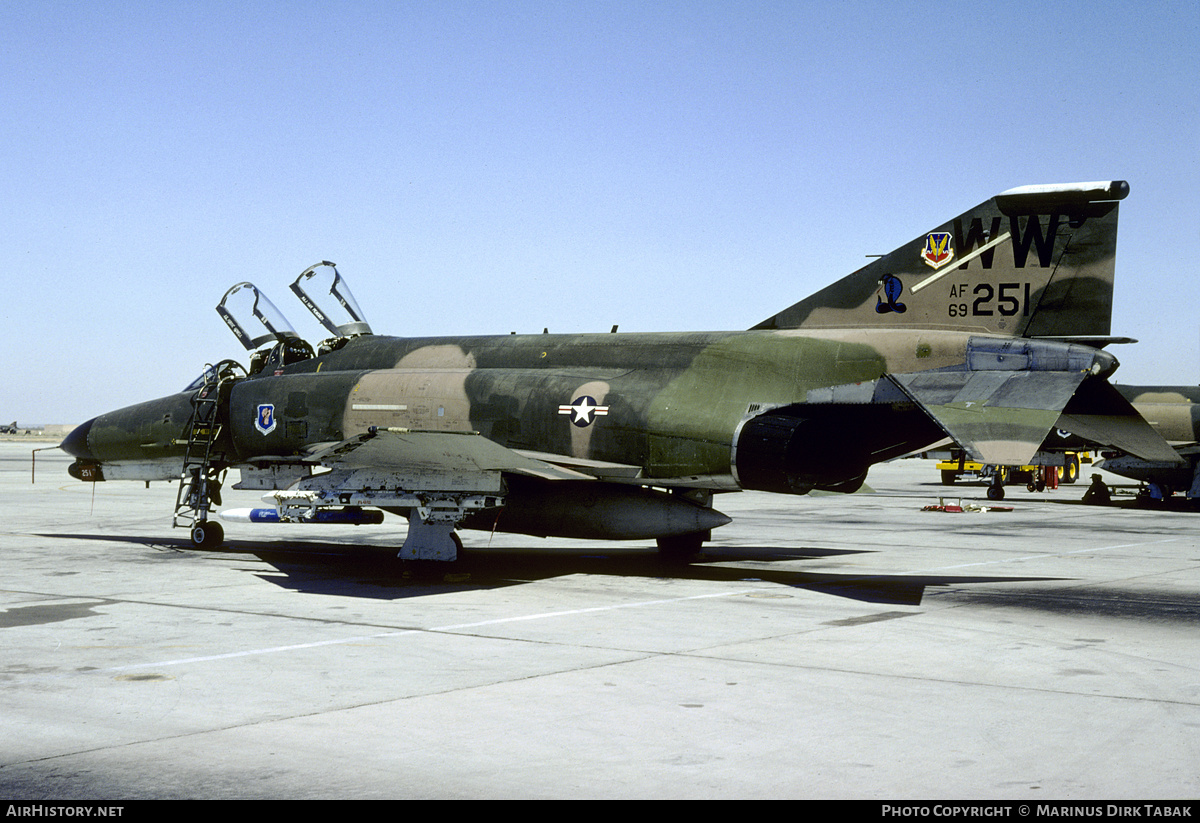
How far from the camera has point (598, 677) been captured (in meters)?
7.84

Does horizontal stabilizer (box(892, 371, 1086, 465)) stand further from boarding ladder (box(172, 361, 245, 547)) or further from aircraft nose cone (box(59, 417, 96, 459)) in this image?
aircraft nose cone (box(59, 417, 96, 459))

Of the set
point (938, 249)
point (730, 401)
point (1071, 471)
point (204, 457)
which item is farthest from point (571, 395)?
point (1071, 471)

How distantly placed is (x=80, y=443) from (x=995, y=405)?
47.5 ft

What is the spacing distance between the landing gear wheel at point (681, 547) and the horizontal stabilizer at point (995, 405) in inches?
168

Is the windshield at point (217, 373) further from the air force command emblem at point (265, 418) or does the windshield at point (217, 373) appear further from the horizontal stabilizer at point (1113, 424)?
the horizontal stabilizer at point (1113, 424)

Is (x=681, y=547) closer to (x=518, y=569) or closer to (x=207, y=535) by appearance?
(x=518, y=569)

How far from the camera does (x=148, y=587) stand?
12680mm

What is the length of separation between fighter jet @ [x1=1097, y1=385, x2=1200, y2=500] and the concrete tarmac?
14.2m

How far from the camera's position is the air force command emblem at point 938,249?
43.2 ft

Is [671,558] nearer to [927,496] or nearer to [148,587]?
[148,587]

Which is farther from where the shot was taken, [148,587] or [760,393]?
[760,393]

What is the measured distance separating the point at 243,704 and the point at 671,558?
952cm

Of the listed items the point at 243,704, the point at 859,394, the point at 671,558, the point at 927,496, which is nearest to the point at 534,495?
the point at 671,558

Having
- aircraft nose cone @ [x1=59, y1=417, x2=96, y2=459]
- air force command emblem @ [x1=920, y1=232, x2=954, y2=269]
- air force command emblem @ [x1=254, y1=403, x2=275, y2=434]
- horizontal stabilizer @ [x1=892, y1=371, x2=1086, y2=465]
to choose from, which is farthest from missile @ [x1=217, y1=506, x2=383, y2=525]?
air force command emblem @ [x1=920, y1=232, x2=954, y2=269]
